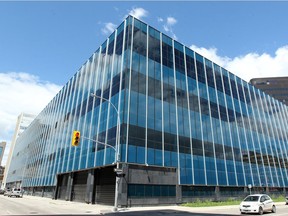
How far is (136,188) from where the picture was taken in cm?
2672

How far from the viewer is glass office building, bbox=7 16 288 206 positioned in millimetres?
29062

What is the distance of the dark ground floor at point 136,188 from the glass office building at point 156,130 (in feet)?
0.37

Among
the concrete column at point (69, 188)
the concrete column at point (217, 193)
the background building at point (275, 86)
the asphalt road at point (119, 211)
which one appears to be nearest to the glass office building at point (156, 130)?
the concrete column at point (217, 193)

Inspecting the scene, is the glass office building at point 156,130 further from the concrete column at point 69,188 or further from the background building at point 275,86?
the background building at point 275,86

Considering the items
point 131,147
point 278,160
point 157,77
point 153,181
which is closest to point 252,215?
point 153,181

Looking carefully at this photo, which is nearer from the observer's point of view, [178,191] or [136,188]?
[136,188]

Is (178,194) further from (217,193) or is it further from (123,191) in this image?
(217,193)

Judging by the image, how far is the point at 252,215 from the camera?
1848 centimetres

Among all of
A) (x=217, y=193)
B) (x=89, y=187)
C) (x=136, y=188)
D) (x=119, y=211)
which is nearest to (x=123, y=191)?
(x=136, y=188)

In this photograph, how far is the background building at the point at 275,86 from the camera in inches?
5290

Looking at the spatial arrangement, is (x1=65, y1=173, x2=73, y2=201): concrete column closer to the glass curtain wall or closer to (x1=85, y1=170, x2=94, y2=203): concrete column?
the glass curtain wall

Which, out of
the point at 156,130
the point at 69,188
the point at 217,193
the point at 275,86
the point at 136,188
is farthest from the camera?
the point at 275,86

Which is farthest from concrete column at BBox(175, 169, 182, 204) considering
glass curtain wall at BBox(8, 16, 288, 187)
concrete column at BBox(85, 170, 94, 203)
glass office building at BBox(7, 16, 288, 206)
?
concrete column at BBox(85, 170, 94, 203)

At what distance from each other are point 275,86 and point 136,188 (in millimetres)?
137096
